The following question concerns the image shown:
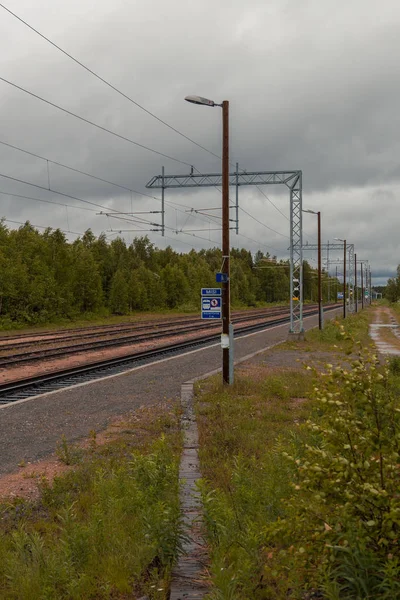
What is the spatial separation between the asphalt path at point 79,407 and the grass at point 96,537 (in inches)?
76.8

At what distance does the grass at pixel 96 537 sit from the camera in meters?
4.58

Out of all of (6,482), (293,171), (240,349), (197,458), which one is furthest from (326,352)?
(6,482)

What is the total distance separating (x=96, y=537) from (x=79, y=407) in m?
7.50

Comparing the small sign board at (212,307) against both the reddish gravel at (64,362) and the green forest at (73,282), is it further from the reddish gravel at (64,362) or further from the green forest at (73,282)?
the green forest at (73,282)

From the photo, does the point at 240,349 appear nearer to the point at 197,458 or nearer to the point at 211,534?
the point at 197,458

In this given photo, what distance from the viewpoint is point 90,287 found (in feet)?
183

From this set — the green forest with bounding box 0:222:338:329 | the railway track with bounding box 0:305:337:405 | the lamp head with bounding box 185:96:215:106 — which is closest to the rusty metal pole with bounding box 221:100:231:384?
the lamp head with bounding box 185:96:215:106

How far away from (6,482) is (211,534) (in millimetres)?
3732

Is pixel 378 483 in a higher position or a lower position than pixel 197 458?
higher

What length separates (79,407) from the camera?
12578 millimetres

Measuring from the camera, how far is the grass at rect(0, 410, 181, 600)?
15.0 feet

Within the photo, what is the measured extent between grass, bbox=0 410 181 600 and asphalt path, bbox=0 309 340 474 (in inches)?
76.8

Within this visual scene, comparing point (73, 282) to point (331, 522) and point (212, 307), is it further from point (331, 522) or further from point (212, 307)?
point (331, 522)

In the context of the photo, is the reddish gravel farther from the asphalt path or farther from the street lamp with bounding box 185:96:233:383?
Result: the street lamp with bounding box 185:96:233:383
